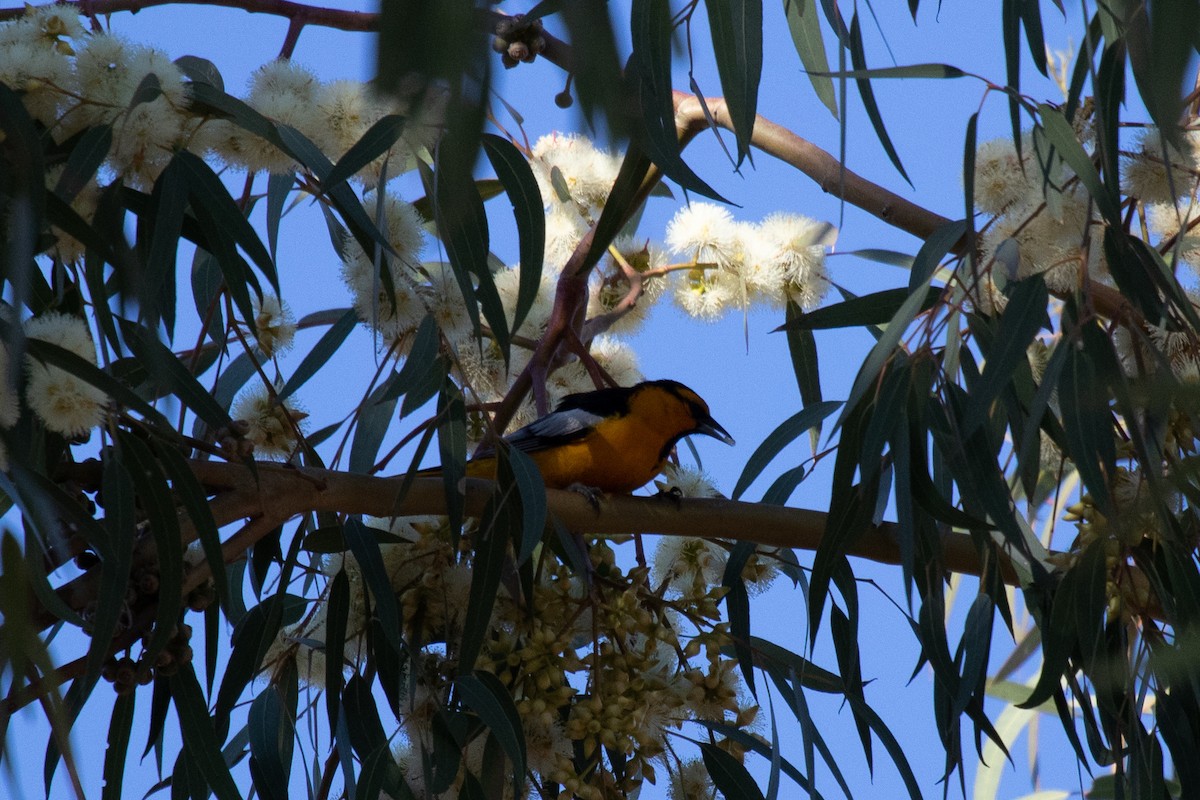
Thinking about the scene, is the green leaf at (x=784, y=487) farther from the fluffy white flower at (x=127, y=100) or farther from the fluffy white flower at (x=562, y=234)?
the fluffy white flower at (x=127, y=100)

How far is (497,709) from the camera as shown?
Answer: 5.98 feet

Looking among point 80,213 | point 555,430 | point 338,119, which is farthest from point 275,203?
point 555,430

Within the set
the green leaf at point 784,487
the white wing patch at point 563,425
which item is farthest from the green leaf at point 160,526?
the white wing patch at point 563,425

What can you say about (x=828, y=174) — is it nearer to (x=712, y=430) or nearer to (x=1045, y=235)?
(x=1045, y=235)

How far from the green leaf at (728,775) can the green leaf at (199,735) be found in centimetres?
72

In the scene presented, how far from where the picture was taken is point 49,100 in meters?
1.68

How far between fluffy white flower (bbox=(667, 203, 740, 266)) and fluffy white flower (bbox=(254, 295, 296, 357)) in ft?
2.60

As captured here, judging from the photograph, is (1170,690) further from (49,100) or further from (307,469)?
(49,100)

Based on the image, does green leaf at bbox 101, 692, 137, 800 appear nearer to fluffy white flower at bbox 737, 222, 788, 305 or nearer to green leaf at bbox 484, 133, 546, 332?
green leaf at bbox 484, 133, 546, 332

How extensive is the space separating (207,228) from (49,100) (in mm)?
Result: 241

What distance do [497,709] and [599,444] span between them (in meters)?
1.11

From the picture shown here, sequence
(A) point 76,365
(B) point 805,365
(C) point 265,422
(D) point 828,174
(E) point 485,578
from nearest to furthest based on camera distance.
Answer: (A) point 76,365 → (E) point 485,578 → (C) point 265,422 → (D) point 828,174 → (B) point 805,365

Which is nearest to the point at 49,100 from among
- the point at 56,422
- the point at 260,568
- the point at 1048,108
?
the point at 56,422

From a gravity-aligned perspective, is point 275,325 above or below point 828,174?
below
